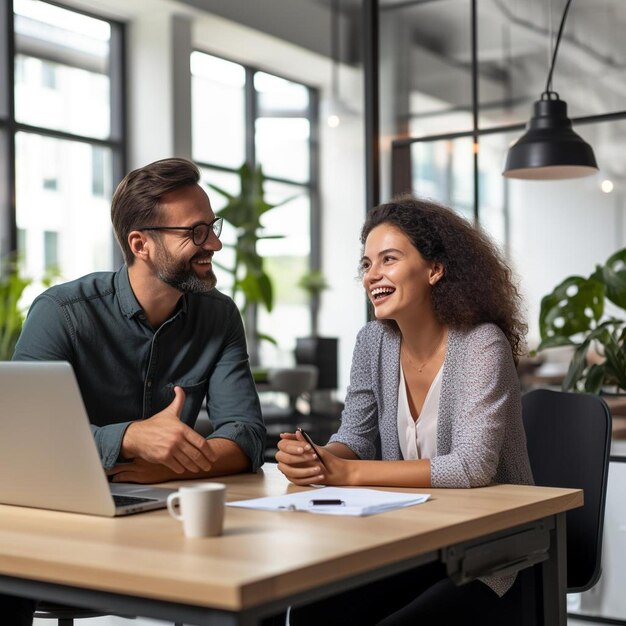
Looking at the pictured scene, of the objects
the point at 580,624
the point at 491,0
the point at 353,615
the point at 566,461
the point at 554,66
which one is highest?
the point at 491,0

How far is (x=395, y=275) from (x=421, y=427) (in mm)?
332

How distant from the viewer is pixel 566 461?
2.53 m

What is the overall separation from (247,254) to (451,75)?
325 cm

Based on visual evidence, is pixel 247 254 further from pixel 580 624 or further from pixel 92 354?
pixel 92 354

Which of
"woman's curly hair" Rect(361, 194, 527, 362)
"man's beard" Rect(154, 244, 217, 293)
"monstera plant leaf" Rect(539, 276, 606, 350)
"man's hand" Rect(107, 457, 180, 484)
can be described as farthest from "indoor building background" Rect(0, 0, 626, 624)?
"man's hand" Rect(107, 457, 180, 484)

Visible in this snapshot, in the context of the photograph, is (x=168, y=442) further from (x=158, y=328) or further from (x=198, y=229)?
(x=198, y=229)

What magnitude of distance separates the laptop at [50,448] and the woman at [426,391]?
1.42 feet

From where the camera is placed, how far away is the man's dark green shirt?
2166 mm

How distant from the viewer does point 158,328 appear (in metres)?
2.27

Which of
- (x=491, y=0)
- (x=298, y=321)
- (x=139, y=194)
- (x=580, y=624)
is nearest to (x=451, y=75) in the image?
(x=491, y=0)

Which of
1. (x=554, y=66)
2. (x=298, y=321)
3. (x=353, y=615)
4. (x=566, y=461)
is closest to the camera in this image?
(x=353, y=615)

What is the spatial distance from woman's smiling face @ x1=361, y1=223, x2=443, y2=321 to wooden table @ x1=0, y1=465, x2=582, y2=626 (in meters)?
0.53

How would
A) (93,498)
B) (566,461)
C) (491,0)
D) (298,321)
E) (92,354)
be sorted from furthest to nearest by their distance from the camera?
(298,321)
(491,0)
(566,461)
(92,354)
(93,498)

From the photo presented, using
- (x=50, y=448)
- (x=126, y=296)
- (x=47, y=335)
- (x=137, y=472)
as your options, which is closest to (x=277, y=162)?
(x=126, y=296)
